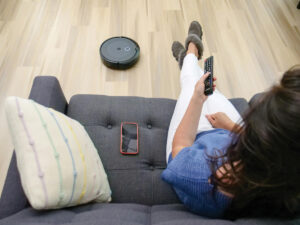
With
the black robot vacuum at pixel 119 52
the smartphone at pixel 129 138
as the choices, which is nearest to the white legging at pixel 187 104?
the smartphone at pixel 129 138

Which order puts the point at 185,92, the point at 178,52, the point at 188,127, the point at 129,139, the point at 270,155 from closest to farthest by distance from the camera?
1. the point at 270,155
2. the point at 188,127
3. the point at 129,139
4. the point at 185,92
5. the point at 178,52

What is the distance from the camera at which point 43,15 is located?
6.45 feet

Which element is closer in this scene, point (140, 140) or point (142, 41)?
point (140, 140)

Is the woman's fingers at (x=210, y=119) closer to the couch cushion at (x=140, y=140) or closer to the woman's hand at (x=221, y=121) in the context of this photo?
the woman's hand at (x=221, y=121)

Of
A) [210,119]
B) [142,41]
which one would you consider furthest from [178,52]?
[210,119]

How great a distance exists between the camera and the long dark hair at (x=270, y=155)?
0.46 meters

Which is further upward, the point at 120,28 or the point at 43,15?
the point at 43,15

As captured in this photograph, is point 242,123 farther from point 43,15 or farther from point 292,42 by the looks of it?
point 43,15

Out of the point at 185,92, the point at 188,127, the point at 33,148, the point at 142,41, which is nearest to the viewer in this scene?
Result: the point at 33,148

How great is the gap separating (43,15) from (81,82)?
2.66 ft

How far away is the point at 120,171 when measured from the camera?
905 millimetres

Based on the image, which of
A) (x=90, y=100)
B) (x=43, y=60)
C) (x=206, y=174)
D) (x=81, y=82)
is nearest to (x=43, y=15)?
(x=43, y=60)

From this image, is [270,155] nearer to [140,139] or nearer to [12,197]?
[140,139]

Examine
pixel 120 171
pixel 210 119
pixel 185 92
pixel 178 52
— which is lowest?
pixel 120 171
